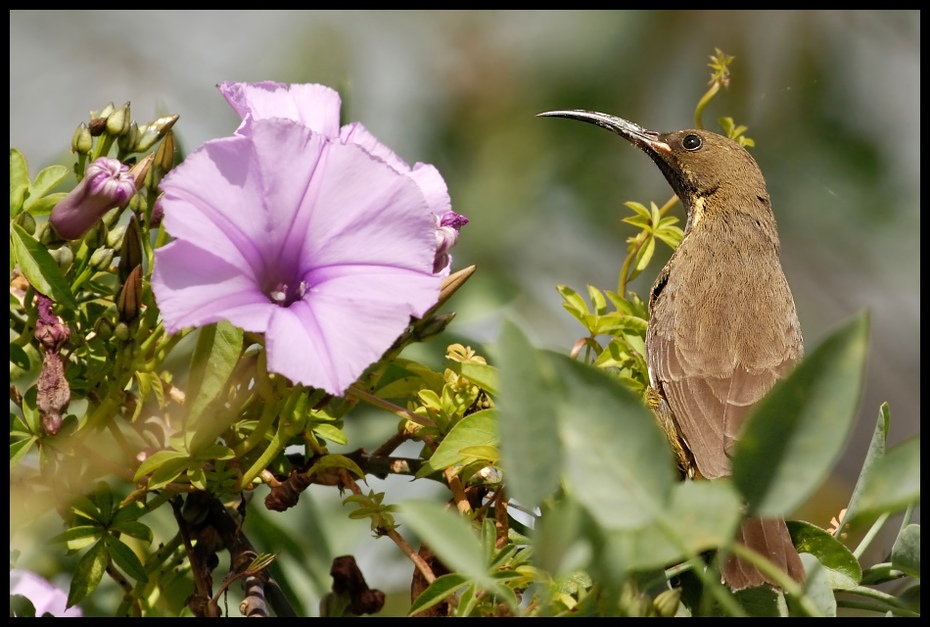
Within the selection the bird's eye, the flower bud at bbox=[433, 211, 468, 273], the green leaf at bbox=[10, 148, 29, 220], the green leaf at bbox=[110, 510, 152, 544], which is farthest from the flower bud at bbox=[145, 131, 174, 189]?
the bird's eye

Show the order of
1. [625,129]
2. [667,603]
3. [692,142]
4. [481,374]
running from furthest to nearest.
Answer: [692,142], [625,129], [481,374], [667,603]

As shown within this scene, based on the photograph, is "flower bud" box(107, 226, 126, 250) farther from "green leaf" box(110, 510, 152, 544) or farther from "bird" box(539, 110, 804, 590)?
"bird" box(539, 110, 804, 590)

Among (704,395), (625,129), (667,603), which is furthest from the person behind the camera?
(625,129)

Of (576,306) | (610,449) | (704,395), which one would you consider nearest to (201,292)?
(610,449)

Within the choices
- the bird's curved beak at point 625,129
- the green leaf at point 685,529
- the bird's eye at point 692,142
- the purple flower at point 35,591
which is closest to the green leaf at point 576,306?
the purple flower at point 35,591

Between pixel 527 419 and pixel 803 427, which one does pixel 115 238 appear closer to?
pixel 527 419

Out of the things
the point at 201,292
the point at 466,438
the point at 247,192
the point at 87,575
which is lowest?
the point at 87,575

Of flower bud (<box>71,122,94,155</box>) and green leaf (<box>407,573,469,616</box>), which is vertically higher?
flower bud (<box>71,122,94,155</box>)

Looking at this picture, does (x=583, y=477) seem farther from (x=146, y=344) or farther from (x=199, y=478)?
(x=146, y=344)
